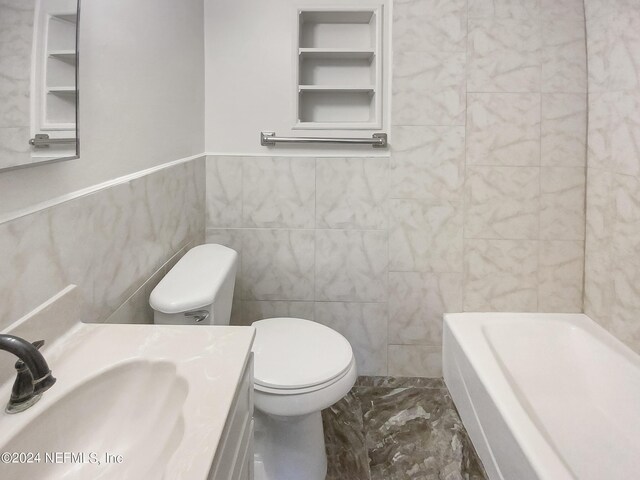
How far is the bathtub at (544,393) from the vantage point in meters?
1.45

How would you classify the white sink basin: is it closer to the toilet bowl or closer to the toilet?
the toilet

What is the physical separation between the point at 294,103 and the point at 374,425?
63.7 inches

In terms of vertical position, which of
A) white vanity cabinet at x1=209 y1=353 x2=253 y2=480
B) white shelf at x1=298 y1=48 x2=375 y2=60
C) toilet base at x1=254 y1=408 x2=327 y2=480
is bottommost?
toilet base at x1=254 y1=408 x2=327 y2=480

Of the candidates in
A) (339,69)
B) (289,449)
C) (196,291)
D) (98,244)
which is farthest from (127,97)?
(289,449)

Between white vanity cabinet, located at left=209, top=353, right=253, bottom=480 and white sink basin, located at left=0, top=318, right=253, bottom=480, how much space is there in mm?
43

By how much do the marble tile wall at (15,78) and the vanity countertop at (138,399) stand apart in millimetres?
440

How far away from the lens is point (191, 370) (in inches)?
36.9

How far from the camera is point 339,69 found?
7.93 ft

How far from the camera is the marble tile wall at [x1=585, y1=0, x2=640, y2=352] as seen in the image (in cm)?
189

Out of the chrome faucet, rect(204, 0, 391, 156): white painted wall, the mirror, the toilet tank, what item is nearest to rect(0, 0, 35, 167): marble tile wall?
the mirror

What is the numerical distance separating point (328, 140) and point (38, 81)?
1.46m

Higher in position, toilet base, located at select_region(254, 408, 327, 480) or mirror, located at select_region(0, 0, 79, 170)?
mirror, located at select_region(0, 0, 79, 170)

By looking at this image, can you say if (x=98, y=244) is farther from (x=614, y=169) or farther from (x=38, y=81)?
(x=614, y=169)

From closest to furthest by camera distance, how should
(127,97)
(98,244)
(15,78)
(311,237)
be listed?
(15,78) < (98,244) < (127,97) < (311,237)
